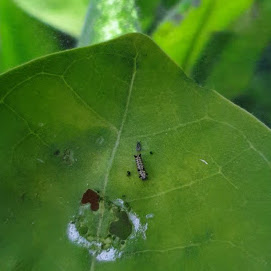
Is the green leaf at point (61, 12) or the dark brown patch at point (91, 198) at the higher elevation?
the green leaf at point (61, 12)

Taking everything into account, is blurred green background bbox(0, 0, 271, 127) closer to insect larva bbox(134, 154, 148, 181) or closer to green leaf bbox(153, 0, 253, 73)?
green leaf bbox(153, 0, 253, 73)

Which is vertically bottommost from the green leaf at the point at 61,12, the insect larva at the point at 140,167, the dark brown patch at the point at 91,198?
the dark brown patch at the point at 91,198

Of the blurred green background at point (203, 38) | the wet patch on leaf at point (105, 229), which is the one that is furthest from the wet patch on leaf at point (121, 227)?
the blurred green background at point (203, 38)

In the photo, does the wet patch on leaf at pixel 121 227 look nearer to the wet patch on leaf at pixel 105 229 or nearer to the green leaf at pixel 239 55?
the wet patch on leaf at pixel 105 229

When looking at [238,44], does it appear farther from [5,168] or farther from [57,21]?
[5,168]

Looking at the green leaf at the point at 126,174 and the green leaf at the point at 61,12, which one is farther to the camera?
the green leaf at the point at 61,12

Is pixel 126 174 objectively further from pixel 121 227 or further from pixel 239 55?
pixel 239 55

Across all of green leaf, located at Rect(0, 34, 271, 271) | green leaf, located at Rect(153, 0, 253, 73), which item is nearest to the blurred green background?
green leaf, located at Rect(153, 0, 253, 73)
